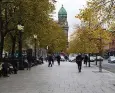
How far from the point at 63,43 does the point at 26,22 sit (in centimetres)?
10394

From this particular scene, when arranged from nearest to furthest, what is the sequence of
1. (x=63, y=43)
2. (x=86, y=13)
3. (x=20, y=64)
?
(x=86, y=13) → (x=20, y=64) → (x=63, y=43)

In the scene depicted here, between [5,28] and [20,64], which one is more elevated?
[5,28]

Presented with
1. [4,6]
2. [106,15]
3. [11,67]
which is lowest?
[11,67]

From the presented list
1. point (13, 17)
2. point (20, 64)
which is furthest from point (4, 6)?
point (20, 64)

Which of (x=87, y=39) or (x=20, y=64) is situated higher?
(x=87, y=39)

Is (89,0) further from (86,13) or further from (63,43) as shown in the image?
(63,43)

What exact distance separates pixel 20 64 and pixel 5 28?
5.45 m

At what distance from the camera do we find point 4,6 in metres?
38.6

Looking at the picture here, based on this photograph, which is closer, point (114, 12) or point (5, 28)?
point (114, 12)

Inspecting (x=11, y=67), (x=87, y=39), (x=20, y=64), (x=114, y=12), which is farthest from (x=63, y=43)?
(x=114, y=12)

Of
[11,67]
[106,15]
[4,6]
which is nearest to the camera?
[106,15]

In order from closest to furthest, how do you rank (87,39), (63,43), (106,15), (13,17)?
(106,15) < (13,17) < (87,39) < (63,43)

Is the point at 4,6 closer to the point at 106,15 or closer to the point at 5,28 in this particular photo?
the point at 5,28

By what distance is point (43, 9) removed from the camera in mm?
41000
